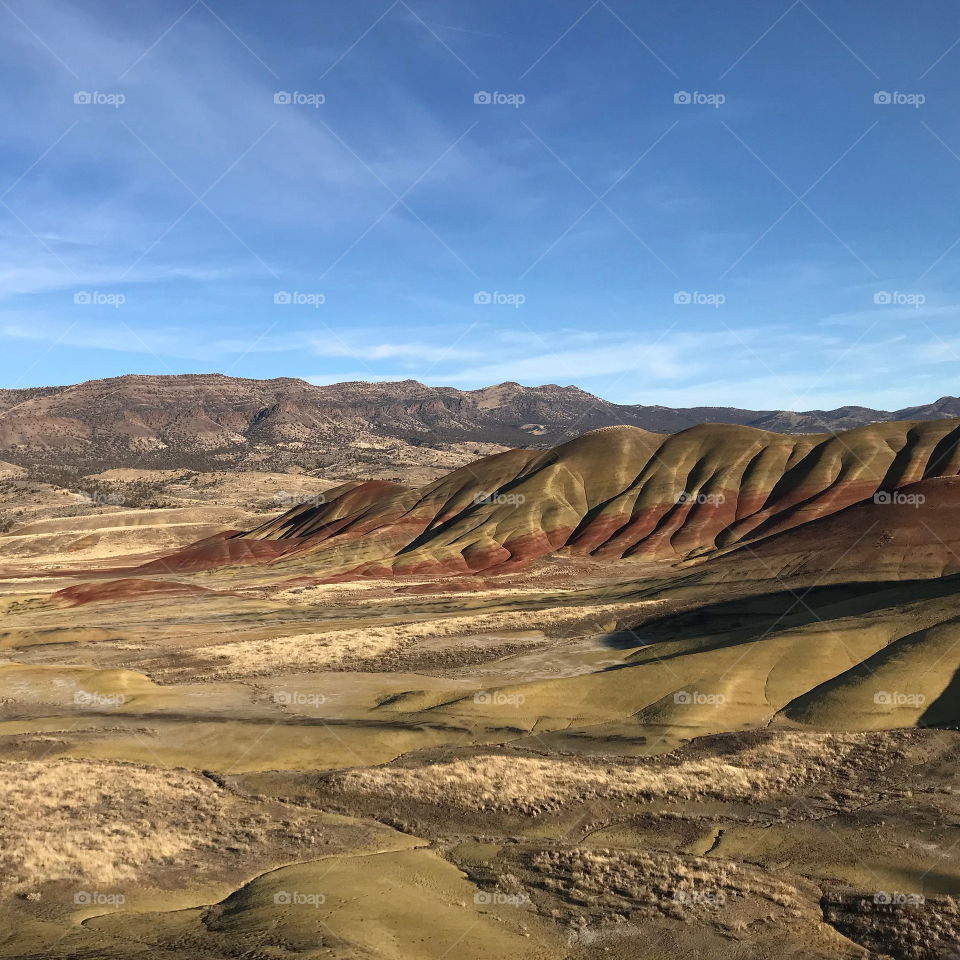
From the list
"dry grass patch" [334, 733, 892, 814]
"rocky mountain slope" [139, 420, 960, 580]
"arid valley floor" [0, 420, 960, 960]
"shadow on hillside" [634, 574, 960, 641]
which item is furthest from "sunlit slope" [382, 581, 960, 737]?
"rocky mountain slope" [139, 420, 960, 580]

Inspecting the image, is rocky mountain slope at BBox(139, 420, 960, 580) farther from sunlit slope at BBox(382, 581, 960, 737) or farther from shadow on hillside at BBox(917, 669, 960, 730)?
shadow on hillside at BBox(917, 669, 960, 730)

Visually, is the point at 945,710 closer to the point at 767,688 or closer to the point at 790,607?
the point at 767,688

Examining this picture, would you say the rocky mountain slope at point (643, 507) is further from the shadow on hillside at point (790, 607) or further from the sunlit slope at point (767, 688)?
the sunlit slope at point (767, 688)

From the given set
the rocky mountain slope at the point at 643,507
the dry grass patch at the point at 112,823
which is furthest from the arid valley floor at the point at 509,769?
the rocky mountain slope at the point at 643,507

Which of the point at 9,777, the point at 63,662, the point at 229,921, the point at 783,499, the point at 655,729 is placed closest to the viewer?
the point at 229,921

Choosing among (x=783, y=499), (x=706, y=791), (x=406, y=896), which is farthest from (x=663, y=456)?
(x=406, y=896)

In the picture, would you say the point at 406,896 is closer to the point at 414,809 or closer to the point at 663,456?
the point at 414,809
